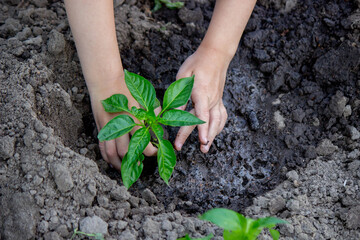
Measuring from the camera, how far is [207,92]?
6.92 feet

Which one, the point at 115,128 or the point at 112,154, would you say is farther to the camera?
the point at 112,154

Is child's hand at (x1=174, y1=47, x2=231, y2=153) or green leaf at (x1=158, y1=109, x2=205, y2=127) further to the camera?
child's hand at (x1=174, y1=47, x2=231, y2=153)

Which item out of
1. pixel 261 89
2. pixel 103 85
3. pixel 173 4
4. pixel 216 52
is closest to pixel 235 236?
pixel 103 85

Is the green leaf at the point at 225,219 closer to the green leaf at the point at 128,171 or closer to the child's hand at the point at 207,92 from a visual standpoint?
the green leaf at the point at 128,171

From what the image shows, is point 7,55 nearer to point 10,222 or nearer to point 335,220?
point 10,222

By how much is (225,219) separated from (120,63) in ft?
3.37

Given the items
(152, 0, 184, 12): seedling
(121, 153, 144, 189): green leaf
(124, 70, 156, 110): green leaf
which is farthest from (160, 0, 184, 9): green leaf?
(121, 153, 144, 189): green leaf

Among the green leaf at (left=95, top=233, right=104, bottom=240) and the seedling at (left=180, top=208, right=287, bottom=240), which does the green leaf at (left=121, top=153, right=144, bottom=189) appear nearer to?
the green leaf at (left=95, top=233, right=104, bottom=240)

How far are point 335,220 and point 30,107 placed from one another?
1532 mm

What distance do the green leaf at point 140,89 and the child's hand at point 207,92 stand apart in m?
0.28

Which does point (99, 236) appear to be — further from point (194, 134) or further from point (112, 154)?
point (194, 134)

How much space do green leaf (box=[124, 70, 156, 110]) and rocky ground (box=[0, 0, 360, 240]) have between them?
401 mm

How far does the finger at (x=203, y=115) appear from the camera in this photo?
6.64ft

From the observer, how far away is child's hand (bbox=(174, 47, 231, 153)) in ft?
6.70
